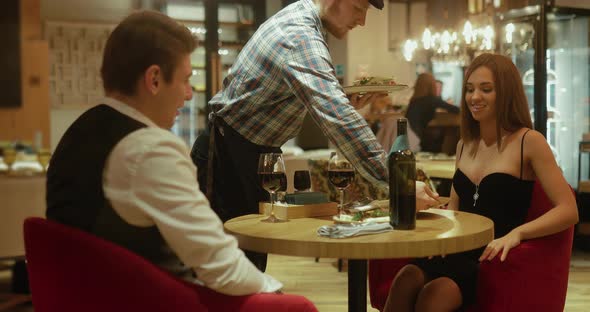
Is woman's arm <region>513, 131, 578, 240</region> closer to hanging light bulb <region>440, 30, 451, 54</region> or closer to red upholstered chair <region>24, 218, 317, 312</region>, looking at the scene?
red upholstered chair <region>24, 218, 317, 312</region>

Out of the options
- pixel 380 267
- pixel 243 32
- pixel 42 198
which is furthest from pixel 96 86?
pixel 380 267

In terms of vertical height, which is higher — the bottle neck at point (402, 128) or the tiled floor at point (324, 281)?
the bottle neck at point (402, 128)

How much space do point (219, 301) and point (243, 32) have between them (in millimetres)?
8466

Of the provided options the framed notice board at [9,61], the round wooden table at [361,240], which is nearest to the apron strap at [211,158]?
the round wooden table at [361,240]

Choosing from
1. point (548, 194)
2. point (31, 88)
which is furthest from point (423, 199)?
point (31, 88)

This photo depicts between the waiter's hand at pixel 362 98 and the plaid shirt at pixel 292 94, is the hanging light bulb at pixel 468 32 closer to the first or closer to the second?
the waiter's hand at pixel 362 98

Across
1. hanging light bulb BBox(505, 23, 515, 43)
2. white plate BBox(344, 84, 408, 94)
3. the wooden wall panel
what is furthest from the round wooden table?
the wooden wall panel

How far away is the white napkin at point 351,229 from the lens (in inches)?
67.4

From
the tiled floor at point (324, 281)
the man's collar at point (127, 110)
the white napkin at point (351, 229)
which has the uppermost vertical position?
the man's collar at point (127, 110)

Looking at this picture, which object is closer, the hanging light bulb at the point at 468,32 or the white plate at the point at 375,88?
the white plate at the point at 375,88

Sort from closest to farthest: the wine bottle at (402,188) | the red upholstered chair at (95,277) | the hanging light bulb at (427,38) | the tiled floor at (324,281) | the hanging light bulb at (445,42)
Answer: the red upholstered chair at (95,277) < the wine bottle at (402,188) < the tiled floor at (324,281) < the hanging light bulb at (445,42) < the hanging light bulb at (427,38)

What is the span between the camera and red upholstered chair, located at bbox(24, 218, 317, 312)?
1.26m

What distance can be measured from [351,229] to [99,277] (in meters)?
0.70

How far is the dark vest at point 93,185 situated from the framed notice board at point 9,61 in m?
7.81
